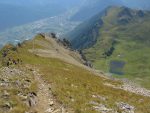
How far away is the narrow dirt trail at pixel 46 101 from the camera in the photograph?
40.5 m

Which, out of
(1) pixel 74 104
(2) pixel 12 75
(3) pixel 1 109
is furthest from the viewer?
(2) pixel 12 75

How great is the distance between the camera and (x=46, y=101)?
146ft

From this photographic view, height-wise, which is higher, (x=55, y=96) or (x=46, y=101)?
(x=55, y=96)

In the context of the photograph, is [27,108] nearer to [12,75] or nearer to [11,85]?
[11,85]

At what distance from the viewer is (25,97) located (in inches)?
1662

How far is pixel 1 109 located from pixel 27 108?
298cm

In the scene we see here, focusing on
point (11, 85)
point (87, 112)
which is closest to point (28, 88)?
point (11, 85)

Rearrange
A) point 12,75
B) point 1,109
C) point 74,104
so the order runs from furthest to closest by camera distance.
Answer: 1. point 12,75
2. point 74,104
3. point 1,109

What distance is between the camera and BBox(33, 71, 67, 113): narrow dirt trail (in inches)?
1596

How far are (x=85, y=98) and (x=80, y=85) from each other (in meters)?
8.66

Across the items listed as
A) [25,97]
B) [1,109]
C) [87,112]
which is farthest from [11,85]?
[87,112]

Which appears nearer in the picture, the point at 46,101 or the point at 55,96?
the point at 46,101

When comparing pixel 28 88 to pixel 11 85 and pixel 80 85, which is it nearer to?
pixel 11 85

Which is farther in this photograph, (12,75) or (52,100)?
(12,75)
